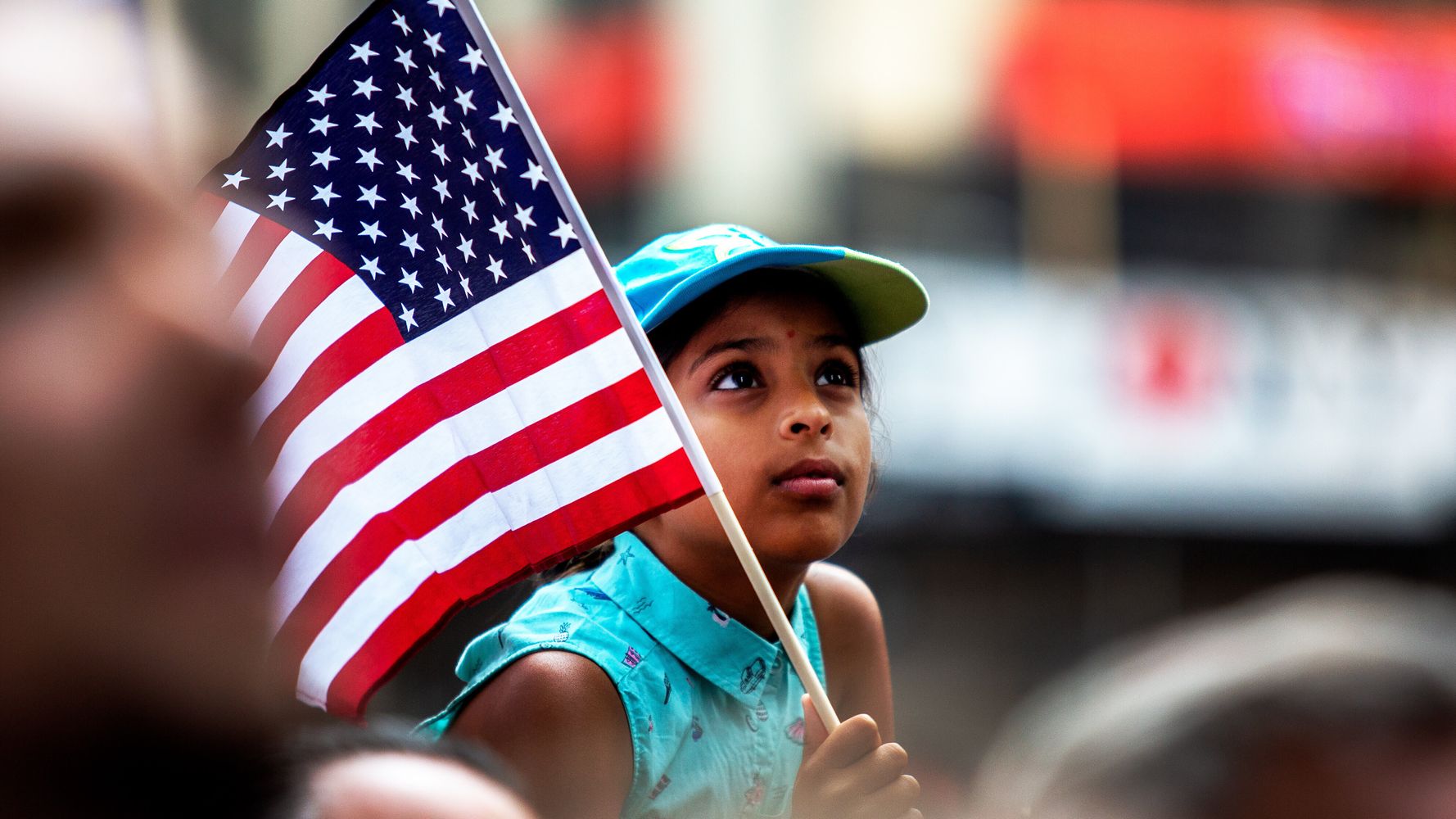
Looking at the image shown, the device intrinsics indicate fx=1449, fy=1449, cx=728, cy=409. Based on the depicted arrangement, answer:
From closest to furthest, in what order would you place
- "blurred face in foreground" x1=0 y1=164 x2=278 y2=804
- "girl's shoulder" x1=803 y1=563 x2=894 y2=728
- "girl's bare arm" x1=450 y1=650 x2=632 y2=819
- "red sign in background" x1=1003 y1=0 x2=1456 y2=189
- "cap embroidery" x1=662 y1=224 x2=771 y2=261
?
"blurred face in foreground" x1=0 y1=164 x2=278 y2=804
"girl's bare arm" x1=450 y1=650 x2=632 y2=819
"cap embroidery" x1=662 y1=224 x2=771 y2=261
"girl's shoulder" x1=803 y1=563 x2=894 y2=728
"red sign in background" x1=1003 y1=0 x2=1456 y2=189

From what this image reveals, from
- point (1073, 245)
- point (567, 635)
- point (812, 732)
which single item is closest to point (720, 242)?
point (567, 635)

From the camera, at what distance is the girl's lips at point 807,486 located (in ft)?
6.75

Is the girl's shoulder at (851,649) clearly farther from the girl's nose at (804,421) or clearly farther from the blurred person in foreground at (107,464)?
the blurred person in foreground at (107,464)

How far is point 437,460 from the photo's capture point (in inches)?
75.4

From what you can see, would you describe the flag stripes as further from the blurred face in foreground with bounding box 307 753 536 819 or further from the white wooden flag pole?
the blurred face in foreground with bounding box 307 753 536 819

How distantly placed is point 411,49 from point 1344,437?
1066cm

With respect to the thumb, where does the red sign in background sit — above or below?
above

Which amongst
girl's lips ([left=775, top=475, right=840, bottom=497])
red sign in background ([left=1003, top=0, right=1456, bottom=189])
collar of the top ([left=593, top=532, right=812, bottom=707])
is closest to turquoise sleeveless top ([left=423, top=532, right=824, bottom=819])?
collar of the top ([left=593, top=532, right=812, bottom=707])

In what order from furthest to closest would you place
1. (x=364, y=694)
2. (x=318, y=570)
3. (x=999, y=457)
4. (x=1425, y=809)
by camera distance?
(x=999, y=457) → (x=364, y=694) → (x=318, y=570) → (x=1425, y=809)

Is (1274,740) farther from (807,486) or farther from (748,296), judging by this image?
(748,296)

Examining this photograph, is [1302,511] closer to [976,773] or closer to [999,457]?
[999,457]

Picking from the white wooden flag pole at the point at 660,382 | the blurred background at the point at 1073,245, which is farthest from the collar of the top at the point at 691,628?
the blurred background at the point at 1073,245

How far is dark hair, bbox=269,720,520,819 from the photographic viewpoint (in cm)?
72

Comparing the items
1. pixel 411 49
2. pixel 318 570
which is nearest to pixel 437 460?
pixel 318 570
